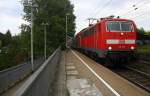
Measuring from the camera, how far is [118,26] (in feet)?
86.8

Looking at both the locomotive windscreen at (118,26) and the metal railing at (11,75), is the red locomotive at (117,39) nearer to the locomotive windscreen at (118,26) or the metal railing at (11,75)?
the locomotive windscreen at (118,26)

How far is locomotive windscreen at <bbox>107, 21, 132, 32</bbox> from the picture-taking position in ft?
86.3

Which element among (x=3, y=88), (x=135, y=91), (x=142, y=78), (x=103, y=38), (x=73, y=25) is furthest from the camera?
(x=73, y=25)

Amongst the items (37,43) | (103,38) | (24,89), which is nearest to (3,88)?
(103,38)

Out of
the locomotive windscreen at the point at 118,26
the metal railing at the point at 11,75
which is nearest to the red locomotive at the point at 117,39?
the locomotive windscreen at the point at 118,26

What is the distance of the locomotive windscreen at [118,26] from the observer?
86.3 feet

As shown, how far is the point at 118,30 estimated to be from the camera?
2625 centimetres

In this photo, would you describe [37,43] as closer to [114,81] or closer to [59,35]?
[59,35]

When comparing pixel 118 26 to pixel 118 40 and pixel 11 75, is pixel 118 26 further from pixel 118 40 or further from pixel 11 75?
pixel 11 75

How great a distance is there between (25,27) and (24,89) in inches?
2671

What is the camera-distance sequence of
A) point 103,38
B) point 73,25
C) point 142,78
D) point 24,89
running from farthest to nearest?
point 73,25
point 103,38
point 142,78
point 24,89

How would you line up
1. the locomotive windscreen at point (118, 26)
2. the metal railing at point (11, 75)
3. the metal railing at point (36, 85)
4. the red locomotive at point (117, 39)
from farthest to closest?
the locomotive windscreen at point (118, 26)
the red locomotive at point (117, 39)
the metal railing at point (11, 75)
the metal railing at point (36, 85)

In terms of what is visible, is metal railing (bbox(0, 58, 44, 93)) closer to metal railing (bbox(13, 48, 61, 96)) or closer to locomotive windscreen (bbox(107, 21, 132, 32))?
metal railing (bbox(13, 48, 61, 96))

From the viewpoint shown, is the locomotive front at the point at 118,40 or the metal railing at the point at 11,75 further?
the locomotive front at the point at 118,40
